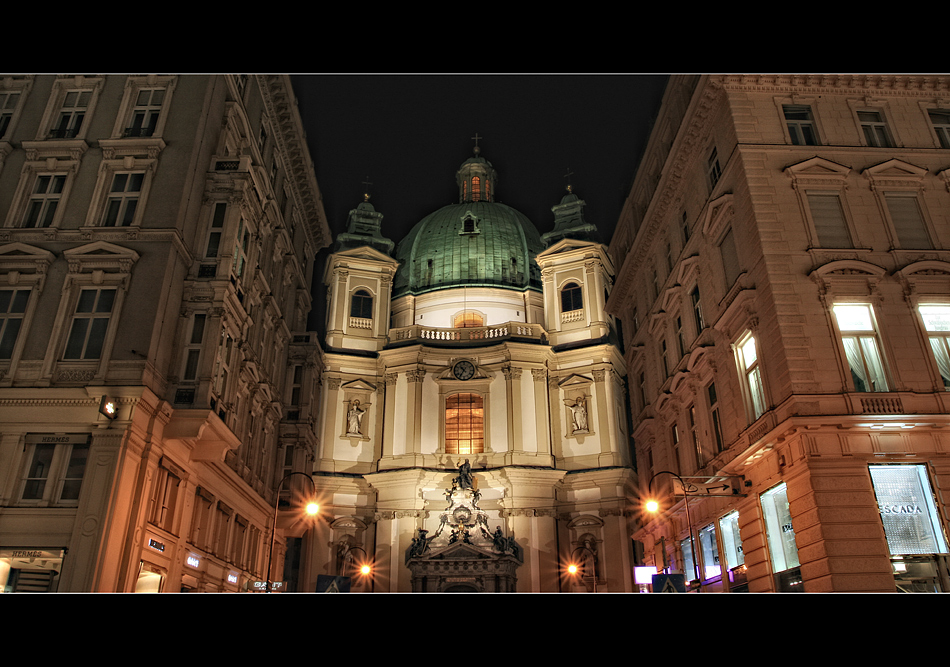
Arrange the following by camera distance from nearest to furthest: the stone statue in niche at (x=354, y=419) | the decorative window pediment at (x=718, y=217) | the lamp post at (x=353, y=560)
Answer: the decorative window pediment at (x=718, y=217)
the lamp post at (x=353, y=560)
the stone statue in niche at (x=354, y=419)

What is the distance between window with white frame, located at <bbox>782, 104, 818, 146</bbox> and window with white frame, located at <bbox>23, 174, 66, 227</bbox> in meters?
24.9

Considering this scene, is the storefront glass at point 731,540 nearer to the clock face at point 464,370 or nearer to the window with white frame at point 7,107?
the clock face at point 464,370

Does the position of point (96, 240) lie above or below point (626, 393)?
below

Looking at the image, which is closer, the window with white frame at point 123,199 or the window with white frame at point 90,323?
the window with white frame at point 90,323

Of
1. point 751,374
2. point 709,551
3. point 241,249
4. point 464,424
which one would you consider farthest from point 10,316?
point 464,424

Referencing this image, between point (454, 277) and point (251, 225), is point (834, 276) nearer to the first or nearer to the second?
point (251, 225)

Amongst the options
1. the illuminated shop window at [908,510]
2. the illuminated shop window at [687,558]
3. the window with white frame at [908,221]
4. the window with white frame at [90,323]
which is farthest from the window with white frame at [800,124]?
the window with white frame at [90,323]

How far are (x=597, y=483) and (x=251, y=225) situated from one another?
2700 centimetres

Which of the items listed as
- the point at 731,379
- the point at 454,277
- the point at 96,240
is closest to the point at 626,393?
the point at 454,277

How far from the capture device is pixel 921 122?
24.9 m

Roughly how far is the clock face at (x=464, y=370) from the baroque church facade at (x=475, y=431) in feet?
0.32

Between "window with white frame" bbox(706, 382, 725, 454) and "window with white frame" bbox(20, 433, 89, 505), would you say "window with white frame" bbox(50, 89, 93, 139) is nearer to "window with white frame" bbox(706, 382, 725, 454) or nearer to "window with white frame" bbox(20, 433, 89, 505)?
"window with white frame" bbox(20, 433, 89, 505)

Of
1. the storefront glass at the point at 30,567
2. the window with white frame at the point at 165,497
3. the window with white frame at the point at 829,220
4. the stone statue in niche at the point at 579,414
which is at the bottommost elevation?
the storefront glass at the point at 30,567

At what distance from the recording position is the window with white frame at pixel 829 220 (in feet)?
74.3
